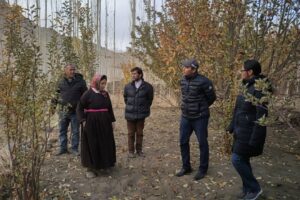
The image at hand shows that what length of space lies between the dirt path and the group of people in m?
0.22

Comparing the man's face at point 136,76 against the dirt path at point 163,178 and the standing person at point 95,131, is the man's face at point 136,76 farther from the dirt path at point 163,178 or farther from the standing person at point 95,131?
the dirt path at point 163,178

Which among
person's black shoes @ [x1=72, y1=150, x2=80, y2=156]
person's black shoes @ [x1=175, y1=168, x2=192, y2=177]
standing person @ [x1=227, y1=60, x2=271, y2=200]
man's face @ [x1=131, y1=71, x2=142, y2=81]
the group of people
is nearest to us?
standing person @ [x1=227, y1=60, x2=271, y2=200]

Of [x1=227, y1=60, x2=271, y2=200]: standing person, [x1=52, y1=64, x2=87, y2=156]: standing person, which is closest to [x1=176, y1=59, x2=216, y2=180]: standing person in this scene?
[x1=227, y1=60, x2=271, y2=200]: standing person

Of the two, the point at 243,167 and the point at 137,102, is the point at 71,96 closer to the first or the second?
the point at 137,102

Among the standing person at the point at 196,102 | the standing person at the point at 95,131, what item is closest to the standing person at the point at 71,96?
the standing person at the point at 95,131

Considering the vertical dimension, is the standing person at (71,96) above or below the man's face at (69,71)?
below

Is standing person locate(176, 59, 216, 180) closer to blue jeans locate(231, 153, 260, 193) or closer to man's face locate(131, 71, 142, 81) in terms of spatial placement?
blue jeans locate(231, 153, 260, 193)

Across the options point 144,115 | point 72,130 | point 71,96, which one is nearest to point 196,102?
point 144,115

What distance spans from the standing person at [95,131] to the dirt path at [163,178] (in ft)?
0.79

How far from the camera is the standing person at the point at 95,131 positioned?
5977 mm

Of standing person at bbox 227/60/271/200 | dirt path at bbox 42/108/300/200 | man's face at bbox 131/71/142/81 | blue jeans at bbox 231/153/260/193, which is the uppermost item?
man's face at bbox 131/71/142/81

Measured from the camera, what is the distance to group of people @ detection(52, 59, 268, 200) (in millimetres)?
4719

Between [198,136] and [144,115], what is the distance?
1437 millimetres

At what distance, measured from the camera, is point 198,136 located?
18.5 ft
